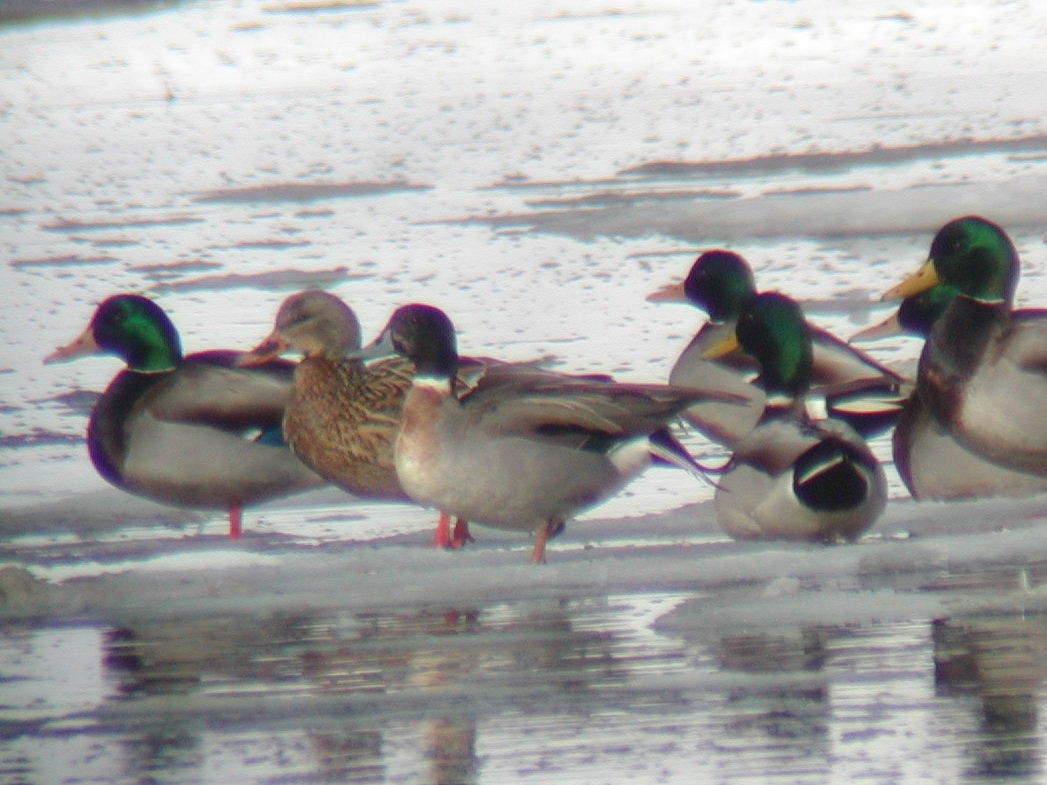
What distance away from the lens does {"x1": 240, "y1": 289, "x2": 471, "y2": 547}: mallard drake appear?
6371 millimetres

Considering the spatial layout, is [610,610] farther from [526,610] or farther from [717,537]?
[717,537]

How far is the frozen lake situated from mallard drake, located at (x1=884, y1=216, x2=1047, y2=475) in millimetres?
208

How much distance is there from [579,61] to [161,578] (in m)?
12.6

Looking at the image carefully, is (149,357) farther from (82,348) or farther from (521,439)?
(521,439)

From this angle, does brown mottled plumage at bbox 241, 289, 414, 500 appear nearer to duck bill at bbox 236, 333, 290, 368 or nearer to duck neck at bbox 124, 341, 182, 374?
duck bill at bbox 236, 333, 290, 368

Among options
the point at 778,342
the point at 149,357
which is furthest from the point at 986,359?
the point at 149,357

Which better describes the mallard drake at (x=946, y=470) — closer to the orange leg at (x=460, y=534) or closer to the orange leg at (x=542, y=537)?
the orange leg at (x=542, y=537)

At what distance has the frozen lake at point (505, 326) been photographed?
12.8ft

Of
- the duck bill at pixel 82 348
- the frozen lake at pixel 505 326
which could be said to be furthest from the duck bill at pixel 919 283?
the duck bill at pixel 82 348

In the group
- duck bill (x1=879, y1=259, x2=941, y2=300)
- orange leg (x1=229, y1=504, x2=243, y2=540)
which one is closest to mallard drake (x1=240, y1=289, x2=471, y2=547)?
orange leg (x1=229, y1=504, x2=243, y2=540)

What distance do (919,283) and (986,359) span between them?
1.92ft

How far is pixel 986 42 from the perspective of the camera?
17.1m

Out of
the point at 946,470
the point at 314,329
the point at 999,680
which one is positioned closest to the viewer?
the point at 999,680

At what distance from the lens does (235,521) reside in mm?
6344
